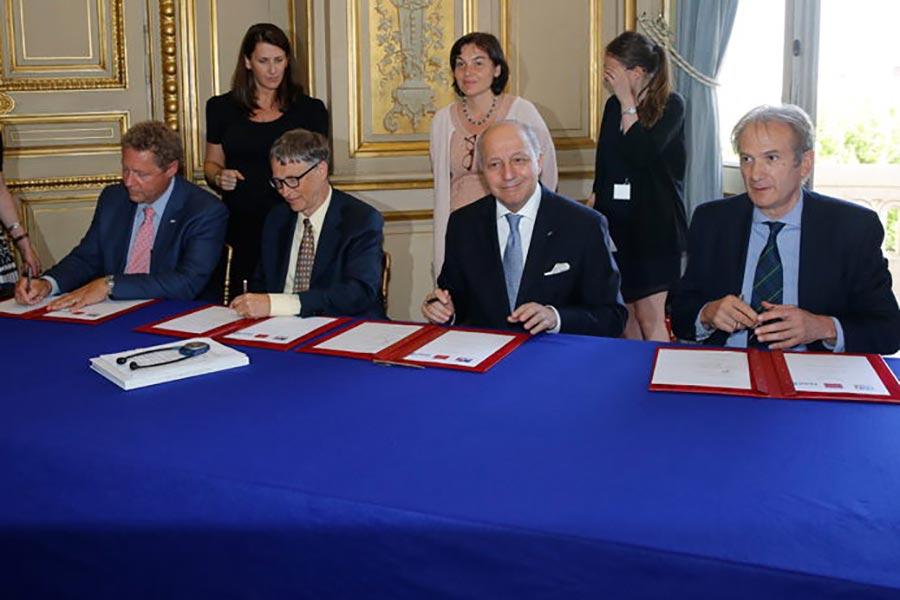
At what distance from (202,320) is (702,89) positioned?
314 cm

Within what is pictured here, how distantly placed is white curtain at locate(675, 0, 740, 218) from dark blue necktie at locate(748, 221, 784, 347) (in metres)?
2.50

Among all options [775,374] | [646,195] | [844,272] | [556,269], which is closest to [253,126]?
[646,195]

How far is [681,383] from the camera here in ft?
7.14

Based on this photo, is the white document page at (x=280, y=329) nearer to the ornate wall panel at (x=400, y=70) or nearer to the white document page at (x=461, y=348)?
the white document page at (x=461, y=348)

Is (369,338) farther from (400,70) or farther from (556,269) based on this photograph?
(400,70)

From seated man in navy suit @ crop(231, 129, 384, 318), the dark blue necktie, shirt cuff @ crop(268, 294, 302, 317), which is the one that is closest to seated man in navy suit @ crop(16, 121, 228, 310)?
seated man in navy suit @ crop(231, 129, 384, 318)

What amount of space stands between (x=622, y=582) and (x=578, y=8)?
410 cm

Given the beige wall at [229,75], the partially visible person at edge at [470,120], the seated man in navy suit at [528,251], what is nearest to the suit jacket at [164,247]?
the seated man in navy suit at [528,251]

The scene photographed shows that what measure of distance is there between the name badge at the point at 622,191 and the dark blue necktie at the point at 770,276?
5.12 feet

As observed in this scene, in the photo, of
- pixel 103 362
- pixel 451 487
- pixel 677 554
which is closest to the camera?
pixel 677 554

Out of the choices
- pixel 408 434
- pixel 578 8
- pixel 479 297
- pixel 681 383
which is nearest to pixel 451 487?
pixel 408 434

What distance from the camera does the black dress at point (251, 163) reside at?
4.19 metres

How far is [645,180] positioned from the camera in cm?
418

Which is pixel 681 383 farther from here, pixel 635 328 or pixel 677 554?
pixel 635 328
